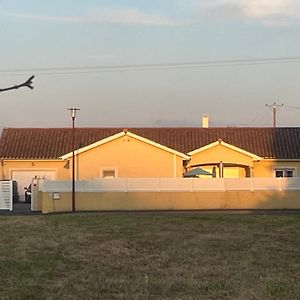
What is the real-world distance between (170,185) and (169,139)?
52.3 ft

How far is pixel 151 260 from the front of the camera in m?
13.4

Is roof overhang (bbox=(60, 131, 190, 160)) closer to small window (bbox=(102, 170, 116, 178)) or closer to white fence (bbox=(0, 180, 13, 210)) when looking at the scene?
small window (bbox=(102, 170, 116, 178))

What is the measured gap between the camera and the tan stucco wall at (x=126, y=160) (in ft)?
140

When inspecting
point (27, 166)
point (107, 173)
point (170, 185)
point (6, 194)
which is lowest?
point (6, 194)

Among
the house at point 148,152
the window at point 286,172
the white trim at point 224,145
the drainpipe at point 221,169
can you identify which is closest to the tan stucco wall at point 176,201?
the house at point 148,152

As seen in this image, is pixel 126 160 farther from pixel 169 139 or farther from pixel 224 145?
pixel 224 145

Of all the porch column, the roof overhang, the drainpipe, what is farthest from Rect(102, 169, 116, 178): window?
the porch column

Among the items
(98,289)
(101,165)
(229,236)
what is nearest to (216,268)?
(98,289)

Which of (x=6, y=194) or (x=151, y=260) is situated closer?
(x=151, y=260)

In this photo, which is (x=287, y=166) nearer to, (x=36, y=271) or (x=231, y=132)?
→ (x=231, y=132)

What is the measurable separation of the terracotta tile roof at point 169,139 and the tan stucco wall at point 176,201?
44.5 ft

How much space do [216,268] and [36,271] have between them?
306 cm

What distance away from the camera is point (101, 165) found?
42.8 meters

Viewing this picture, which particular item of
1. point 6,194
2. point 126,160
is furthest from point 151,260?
point 126,160
